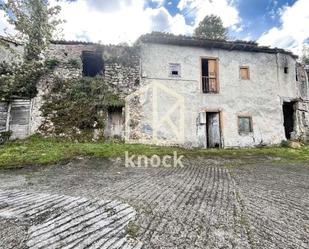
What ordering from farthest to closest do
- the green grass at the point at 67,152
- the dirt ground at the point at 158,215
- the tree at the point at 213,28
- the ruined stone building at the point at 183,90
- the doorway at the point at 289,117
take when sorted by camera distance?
the tree at the point at 213,28, the doorway at the point at 289,117, the ruined stone building at the point at 183,90, the green grass at the point at 67,152, the dirt ground at the point at 158,215

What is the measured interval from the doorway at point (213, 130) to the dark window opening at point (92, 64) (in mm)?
6458

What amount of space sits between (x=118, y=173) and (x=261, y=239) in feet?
15.3

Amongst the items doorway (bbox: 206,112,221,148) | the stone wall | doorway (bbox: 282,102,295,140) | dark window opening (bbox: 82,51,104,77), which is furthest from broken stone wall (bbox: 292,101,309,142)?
dark window opening (bbox: 82,51,104,77)

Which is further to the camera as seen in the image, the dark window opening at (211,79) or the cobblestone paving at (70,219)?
the dark window opening at (211,79)

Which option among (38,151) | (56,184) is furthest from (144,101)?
(56,184)

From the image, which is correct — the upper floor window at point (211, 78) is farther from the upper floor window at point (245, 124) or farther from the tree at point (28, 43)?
the tree at point (28, 43)

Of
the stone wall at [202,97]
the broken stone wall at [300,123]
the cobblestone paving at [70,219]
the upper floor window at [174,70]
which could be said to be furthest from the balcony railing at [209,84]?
the cobblestone paving at [70,219]

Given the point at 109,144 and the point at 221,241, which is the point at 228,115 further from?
the point at 221,241

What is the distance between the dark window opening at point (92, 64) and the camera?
12.9 meters

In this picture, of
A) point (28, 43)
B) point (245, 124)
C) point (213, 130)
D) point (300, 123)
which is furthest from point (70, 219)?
point (300, 123)

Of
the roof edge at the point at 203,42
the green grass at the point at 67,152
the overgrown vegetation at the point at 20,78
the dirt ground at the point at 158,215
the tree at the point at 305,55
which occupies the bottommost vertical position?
the dirt ground at the point at 158,215

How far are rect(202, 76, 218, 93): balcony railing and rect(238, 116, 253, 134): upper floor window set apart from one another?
2134mm

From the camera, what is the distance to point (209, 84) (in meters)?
13.6

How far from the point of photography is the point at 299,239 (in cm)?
274
